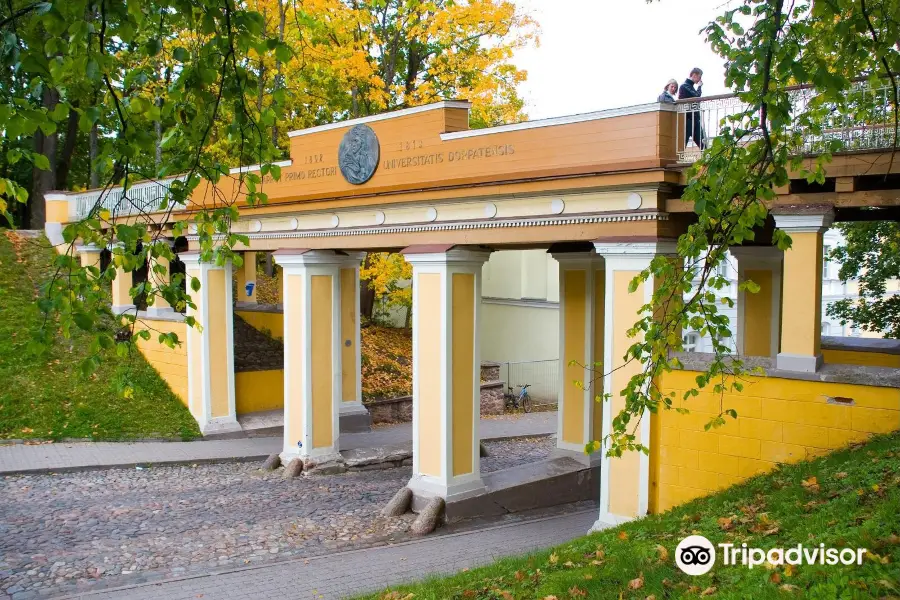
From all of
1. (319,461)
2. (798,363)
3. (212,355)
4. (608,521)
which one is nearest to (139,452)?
(212,355)

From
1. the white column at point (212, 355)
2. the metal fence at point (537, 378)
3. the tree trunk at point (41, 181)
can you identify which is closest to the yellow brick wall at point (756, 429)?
the white column at point (212, 355)

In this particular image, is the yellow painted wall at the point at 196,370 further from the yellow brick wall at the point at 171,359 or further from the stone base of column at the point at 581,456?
the stone base of column at the point at 581,456

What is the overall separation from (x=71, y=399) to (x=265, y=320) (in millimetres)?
5589

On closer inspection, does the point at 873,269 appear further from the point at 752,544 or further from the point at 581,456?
the point at 752,544

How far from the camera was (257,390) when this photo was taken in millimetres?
17406

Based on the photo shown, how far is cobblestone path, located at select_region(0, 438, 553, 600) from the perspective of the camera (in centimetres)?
879

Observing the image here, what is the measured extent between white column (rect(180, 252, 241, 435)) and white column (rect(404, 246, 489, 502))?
6.77 m

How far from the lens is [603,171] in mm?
8719

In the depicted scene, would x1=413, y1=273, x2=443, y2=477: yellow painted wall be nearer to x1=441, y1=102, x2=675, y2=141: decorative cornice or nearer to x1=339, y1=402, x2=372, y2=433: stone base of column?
x1=441, y1=102, x2=675, y2=141: decorative cornice

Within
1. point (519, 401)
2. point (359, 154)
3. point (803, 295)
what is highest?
point (359, 154)

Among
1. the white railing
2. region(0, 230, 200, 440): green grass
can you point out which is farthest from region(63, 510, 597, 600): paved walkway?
the white railing

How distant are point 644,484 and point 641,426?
26.7 inches

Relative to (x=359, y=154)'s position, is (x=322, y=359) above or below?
below

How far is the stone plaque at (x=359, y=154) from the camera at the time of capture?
1163 cm
